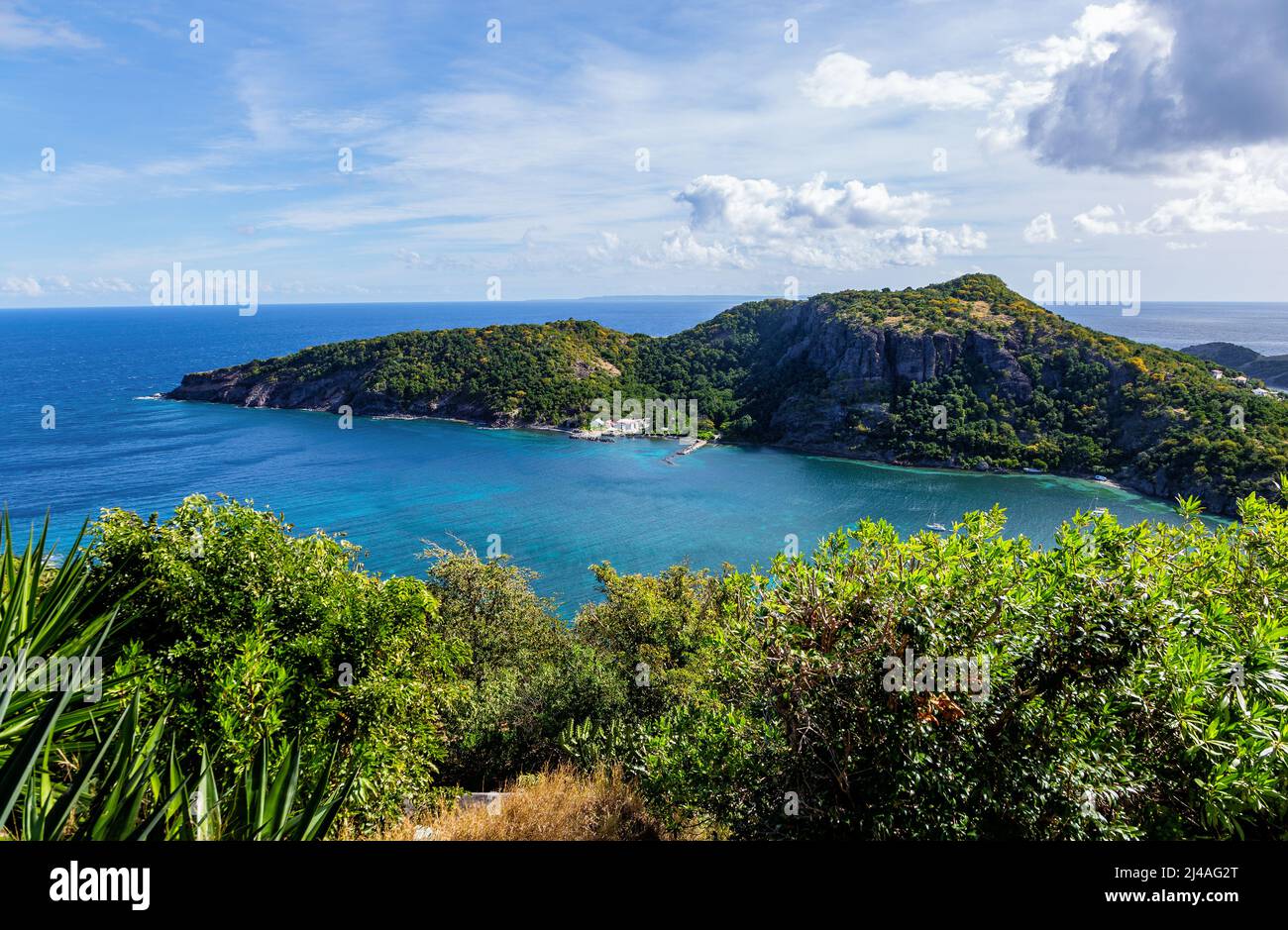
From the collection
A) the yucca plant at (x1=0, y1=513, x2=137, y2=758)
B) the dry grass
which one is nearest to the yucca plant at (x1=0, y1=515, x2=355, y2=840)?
the yucca plant at (x1=0, y1=513, x2=137, y2=758)

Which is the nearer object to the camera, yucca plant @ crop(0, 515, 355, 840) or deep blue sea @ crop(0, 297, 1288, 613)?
yucca plant @ crop(0, 515, 355, 840)

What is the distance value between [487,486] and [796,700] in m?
57.2

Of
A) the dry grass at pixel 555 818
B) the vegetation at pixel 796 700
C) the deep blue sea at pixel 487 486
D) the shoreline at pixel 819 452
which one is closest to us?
the vegetation at pixel 796 700

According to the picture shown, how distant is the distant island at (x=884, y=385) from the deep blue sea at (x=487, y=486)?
475 cm

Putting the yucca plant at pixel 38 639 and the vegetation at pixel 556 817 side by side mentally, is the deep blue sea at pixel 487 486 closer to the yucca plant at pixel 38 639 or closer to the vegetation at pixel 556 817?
the vegetation at pixel 556 817

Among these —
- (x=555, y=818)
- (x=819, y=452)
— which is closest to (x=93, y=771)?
(x=555, y=818)

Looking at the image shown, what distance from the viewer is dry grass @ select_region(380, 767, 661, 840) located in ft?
20.8

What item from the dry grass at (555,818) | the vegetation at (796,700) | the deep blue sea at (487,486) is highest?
the vegetation at (796,700)

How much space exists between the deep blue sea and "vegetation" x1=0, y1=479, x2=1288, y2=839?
97.3 ft

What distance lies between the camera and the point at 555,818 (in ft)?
21.6

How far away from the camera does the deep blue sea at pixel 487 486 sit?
47.4m

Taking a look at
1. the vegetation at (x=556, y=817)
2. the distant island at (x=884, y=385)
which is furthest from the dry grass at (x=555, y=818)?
the distant island at (x=884, y=385)

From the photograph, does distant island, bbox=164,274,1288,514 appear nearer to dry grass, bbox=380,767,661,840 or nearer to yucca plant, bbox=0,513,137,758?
dry grass, bbox=380,767,661,840
